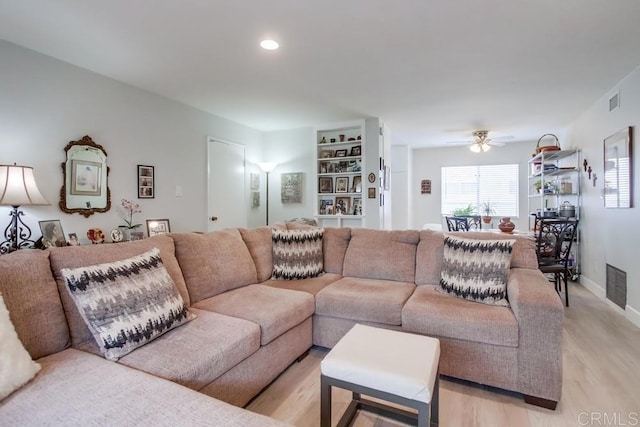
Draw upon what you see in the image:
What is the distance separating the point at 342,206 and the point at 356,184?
0.44 m

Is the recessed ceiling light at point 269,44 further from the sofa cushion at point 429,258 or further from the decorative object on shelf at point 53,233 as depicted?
the decorative object on shelf at point 53,233

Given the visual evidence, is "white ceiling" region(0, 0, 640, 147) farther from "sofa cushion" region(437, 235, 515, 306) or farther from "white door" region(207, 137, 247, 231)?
"sofa cushion" region(437, 235, 515, 306)

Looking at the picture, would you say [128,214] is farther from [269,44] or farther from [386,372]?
[386,372]

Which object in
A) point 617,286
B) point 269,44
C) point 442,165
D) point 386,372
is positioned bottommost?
point 617,286

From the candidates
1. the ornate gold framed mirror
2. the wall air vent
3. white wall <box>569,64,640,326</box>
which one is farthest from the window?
the ornate gold framed mirror

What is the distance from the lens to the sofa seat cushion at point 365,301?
216cm

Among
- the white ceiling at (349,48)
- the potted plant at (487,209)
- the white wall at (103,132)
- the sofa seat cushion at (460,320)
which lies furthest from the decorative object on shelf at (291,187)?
the potted plant at (487,209)

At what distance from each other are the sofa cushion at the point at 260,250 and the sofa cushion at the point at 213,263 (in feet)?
0.25

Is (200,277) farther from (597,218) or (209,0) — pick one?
(597,218)

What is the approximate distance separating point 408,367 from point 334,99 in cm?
331

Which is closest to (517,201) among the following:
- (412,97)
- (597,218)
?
(597,218)

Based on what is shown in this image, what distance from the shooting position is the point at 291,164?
556 centimetres

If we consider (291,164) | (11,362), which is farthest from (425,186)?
(11,362)

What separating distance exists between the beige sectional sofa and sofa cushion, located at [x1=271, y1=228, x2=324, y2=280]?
8 centimetres
